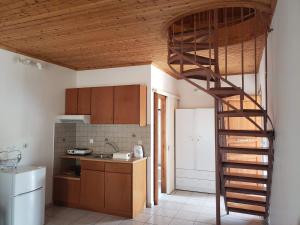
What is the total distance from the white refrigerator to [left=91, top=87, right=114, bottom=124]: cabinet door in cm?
143

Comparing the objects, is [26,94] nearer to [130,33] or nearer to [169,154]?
[130,33]

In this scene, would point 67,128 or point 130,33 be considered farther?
point 67,128

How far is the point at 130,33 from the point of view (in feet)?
10.0

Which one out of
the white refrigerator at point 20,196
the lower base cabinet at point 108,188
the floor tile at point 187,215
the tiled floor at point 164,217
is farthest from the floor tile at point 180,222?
the white refrigerator at point 20,196

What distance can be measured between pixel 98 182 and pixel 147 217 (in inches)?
39.8

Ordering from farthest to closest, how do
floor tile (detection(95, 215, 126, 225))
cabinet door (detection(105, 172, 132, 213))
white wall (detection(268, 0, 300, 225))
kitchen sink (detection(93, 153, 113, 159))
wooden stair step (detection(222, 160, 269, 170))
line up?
kitchen sink (detection(93, 153, 113, 159)) → cabinet door (detection(105, 172, 132, 213)) → floor tile (detection(95, 215, 126, 225)) → wooden stair step (detection(222, 160, 269, 170)) → white wall (detection(268, 0, 300, 225))

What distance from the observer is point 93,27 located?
2.86 m

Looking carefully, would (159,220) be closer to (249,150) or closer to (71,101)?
(249,150)

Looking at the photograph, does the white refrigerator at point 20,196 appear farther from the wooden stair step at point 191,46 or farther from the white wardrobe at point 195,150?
the white wardrobe at point 195,150

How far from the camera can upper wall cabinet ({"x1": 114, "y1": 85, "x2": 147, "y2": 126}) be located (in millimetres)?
4141

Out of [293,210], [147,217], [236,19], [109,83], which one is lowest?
[147,217]

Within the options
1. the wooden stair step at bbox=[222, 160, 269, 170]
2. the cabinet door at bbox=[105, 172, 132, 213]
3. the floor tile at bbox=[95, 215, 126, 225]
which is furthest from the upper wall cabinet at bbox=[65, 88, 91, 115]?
the wooden stair step at bbox=[222, 160, 269, 170]

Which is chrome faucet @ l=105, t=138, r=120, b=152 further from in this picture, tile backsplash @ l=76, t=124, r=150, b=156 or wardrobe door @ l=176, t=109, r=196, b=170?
wardrobe door @ l=176, t=109, r=196, b=170

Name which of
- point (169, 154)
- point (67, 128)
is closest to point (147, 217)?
point (169, 154)
